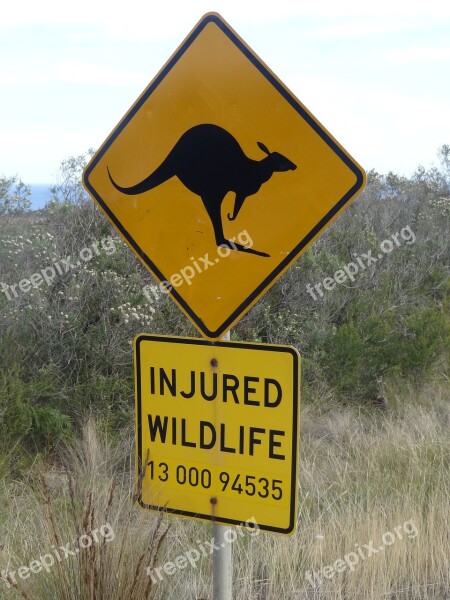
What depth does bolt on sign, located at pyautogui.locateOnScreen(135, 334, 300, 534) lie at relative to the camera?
92.6 inches

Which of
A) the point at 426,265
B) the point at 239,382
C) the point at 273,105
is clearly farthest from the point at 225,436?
the point at 426,265

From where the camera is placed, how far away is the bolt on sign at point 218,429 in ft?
7.72

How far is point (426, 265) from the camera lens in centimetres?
1197

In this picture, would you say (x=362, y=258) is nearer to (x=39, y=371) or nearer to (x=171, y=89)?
(x=39, y=371)

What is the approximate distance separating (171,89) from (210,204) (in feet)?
1.35
